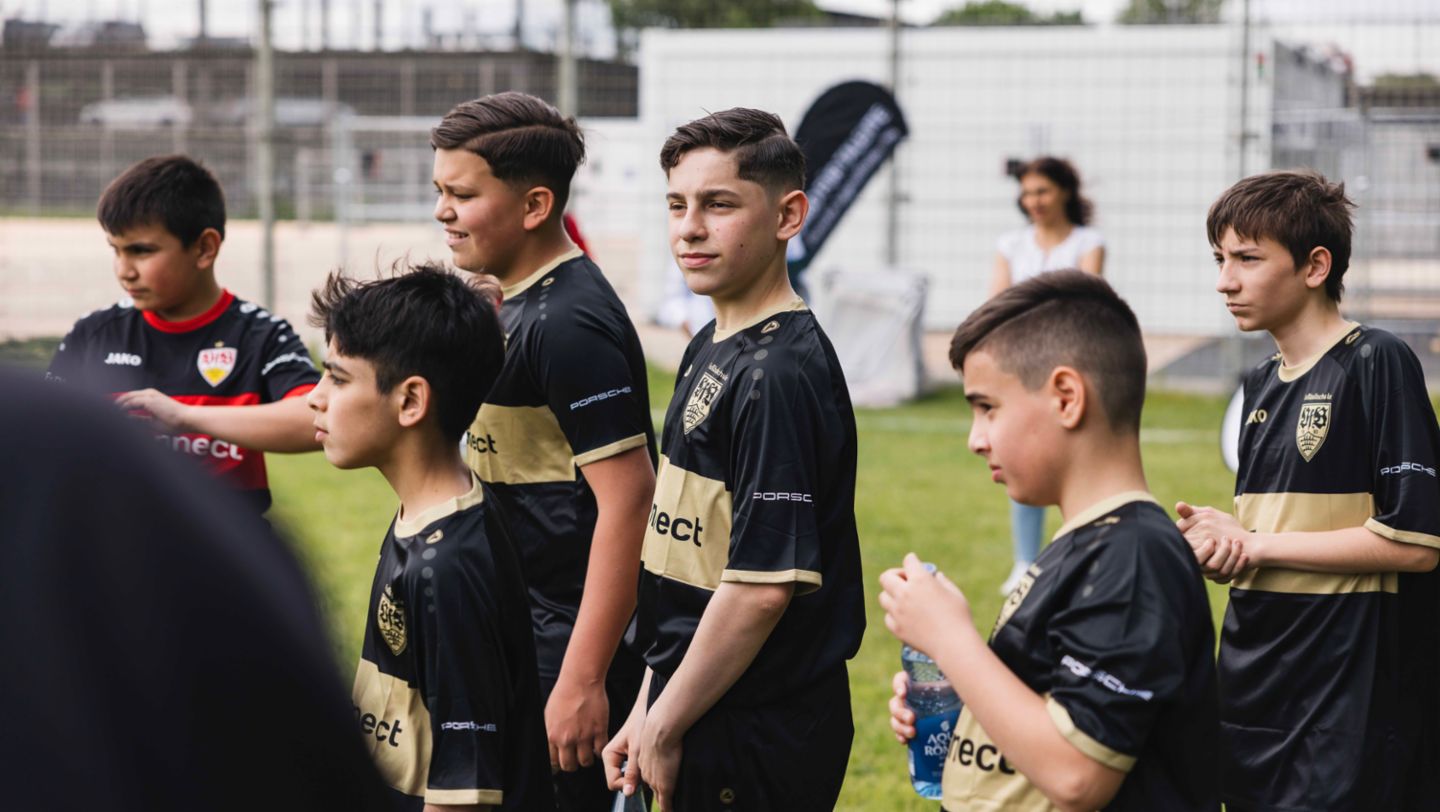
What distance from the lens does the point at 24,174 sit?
13.1 m

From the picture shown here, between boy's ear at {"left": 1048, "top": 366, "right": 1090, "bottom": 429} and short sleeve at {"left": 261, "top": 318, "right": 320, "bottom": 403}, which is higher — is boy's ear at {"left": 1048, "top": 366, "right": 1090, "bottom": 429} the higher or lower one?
the higher one

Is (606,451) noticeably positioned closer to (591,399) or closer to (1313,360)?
(591,399)

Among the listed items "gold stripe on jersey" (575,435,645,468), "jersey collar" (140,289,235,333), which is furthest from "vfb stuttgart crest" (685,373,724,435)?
"jersey collar" (140,289,235,333)

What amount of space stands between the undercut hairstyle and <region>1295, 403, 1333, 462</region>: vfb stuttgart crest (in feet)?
13.6

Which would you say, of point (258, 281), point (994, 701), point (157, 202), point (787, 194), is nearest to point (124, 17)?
point (258, 281)

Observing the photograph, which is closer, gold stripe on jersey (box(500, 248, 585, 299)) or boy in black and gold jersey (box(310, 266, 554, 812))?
boy in black and gold jersey (box(310, 266, 554, 812))

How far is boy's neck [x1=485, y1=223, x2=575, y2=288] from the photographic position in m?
3.34

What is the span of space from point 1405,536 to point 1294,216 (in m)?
0.69

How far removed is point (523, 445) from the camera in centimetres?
326

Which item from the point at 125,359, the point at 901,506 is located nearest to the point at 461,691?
the point at 125,359

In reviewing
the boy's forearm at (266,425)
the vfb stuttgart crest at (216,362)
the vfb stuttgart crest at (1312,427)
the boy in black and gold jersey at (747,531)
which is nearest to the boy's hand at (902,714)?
the boy in black and gold jersey at (747,531)

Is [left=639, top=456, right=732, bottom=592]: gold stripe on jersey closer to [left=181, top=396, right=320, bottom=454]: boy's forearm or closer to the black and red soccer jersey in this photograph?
[left=181, top=396, right=320, bottom=454]: boy's forearm

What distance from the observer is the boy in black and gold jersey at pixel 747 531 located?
8.63 ft

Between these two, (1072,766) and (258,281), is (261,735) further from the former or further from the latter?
(258,281)
